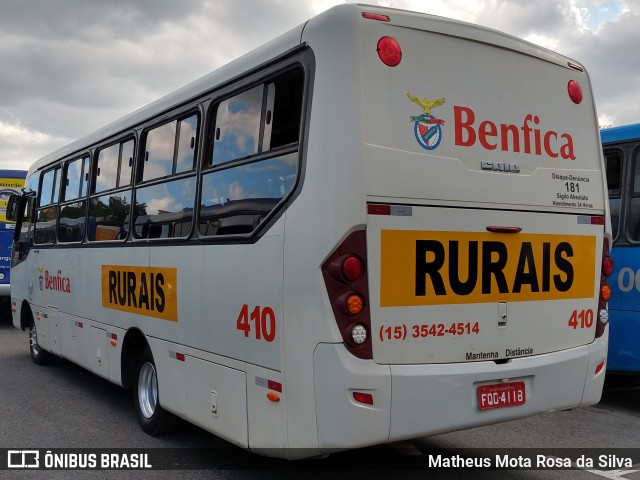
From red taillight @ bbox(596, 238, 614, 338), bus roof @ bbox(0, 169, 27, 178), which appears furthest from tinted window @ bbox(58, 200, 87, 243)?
bus roof @ bbox(0, 169, 27, 178)

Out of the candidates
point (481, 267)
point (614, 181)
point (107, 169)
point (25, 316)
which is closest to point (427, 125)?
point (481, 267)

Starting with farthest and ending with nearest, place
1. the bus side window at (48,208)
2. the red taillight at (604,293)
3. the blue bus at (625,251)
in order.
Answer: the bus side window at (48,208) → the blue bus at (625,251) → the red taillight at (604,293)

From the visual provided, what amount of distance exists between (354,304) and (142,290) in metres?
2.93

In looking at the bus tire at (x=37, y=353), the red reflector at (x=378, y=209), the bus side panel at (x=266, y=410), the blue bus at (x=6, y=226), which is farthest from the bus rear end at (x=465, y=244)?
the blue bus at (x=6, y=226)

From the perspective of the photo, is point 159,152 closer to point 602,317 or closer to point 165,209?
point 165,209

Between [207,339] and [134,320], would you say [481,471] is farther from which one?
[134,320]

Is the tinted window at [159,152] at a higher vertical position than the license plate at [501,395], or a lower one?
higher

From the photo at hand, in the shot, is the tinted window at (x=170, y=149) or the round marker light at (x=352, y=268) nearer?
the round marker light at (x=352, y=268)

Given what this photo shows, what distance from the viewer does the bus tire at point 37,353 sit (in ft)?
32.4

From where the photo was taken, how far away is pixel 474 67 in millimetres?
→ 4605

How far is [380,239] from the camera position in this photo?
4039 mm

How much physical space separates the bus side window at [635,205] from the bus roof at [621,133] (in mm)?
203

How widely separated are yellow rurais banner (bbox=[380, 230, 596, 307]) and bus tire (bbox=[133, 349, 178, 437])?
2.86 m

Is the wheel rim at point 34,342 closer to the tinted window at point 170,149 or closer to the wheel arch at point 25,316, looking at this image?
the wheel arch at point 25,316
